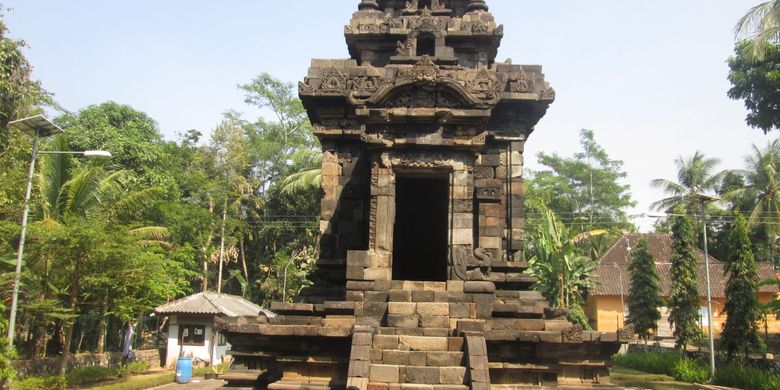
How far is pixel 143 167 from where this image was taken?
32375 mm

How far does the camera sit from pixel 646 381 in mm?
22734

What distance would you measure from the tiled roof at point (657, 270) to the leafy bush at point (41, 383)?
2424cm

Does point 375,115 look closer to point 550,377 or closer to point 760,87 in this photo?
point 550,377

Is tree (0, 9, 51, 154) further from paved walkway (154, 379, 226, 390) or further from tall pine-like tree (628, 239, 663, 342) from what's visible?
tall pine-like tree (628, 239, 663, 342)

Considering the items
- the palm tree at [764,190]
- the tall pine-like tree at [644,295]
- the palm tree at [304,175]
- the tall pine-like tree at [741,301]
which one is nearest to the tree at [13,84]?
the palm tree at [304,175]

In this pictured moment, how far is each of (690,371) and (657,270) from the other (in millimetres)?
17282

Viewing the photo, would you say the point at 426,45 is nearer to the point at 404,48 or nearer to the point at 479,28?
the point at 404,48

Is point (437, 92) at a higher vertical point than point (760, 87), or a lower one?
lower

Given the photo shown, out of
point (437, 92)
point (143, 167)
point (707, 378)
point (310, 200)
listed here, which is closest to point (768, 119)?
point (707, 378)

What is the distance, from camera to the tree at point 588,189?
159 ft

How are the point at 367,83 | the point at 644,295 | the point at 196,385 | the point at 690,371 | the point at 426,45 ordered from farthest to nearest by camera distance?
the point at 644,295
the point at 690,371
the point at 196,385
the point at 426,45
the point at 367,83

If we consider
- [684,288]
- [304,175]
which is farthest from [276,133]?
[684,288]

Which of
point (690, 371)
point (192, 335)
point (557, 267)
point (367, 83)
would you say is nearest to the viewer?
point (367, 83)

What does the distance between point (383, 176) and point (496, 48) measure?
4408 mm
